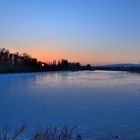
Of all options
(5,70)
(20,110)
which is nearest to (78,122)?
(20,110)

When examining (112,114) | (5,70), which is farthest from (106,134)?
(5,70)

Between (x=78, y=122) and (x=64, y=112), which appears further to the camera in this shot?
(x=64, y=112)

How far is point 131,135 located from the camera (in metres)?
6.44

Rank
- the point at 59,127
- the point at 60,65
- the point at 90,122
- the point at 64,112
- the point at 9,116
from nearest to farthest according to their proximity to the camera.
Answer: the point at 59,127
the point at 90,122
the point at 9,116
the point at 64,112
the point at 60,65

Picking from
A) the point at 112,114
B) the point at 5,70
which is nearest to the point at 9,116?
the point at 112,114

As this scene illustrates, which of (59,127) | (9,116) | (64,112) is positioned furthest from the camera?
(64,112)

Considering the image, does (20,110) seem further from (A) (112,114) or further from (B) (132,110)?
(B) (132,110)

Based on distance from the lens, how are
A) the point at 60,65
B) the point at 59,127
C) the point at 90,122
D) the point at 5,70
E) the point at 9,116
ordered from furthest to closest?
the point at 60,65, the point at 5,70, the point at 9,116, the point at 90,122, the point at 59,127

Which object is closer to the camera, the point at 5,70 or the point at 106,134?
the point at 106,134

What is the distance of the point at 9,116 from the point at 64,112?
1721mm

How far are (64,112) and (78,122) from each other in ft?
5.20

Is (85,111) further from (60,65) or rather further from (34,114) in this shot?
(60,65)

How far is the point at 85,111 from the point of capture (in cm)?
967

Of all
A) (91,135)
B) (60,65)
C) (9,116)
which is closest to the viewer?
(91,135)
